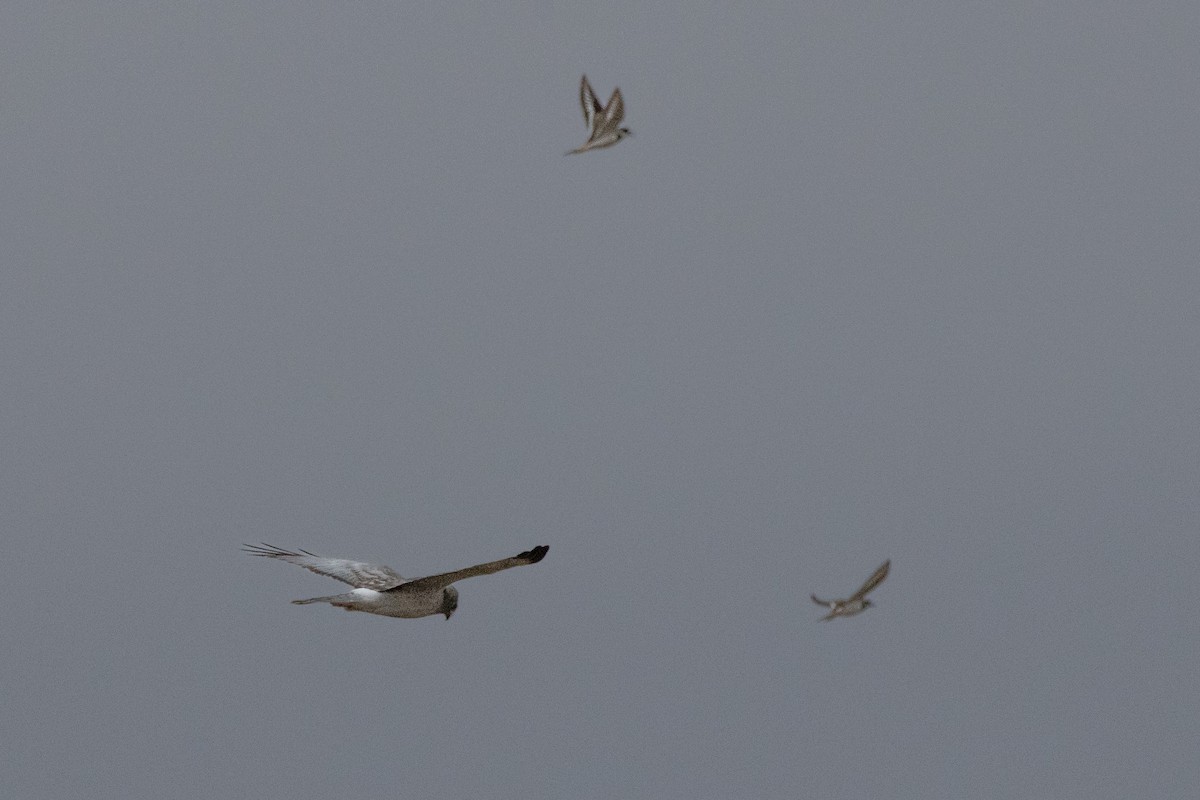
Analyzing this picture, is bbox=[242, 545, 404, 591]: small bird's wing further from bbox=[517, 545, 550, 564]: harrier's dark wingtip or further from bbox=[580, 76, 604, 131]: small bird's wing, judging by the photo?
bbox=[580, 76, 604, 131]: small bird's wing

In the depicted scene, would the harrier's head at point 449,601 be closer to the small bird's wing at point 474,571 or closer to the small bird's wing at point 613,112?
the small bird's wing at point 474,571

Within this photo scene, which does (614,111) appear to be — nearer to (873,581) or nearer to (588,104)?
(588,104)

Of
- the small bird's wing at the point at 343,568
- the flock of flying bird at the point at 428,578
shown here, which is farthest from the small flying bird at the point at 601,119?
the small bird's wing at the point at 343,568

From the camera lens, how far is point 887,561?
88.5 ft

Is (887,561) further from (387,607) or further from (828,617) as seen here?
(387,607)

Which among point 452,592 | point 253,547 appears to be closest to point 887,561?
point 452,592

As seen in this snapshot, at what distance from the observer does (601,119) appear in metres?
27.2

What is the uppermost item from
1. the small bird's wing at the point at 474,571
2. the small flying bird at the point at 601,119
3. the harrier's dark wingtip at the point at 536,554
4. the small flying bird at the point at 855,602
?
the small flying bird at the point at 601,119

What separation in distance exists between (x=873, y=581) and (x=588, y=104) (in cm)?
996

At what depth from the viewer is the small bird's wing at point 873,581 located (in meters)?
27.2

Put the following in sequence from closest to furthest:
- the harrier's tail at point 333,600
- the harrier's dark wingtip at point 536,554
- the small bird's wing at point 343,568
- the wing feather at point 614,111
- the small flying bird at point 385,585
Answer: the harrier's dark wingtip at point 536,554 < the small flying bird at point 385,585 < the harrier's tail at point 333,600 < the small bird's wing at point 343,568 < the wing feather at point 614,111

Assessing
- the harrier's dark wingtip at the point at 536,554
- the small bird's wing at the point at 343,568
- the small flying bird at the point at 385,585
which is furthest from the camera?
the small bird's wing at the point at 343,568

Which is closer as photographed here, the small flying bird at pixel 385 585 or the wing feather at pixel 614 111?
the small flying bird at pixel 385 585

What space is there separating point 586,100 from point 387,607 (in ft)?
34.0
